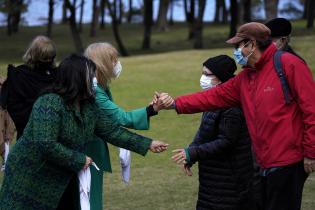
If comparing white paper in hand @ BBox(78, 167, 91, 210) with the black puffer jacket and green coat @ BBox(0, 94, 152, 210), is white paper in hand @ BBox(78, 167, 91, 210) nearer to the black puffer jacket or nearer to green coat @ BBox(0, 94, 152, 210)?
green coat @ BBox(0, 94, 152, 210)

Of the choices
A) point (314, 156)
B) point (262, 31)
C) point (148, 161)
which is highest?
point (262, 31)

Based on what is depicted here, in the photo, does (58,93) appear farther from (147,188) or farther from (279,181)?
(147,188)

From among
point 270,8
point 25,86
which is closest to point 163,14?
point 270,8

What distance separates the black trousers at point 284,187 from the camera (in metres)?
4.96

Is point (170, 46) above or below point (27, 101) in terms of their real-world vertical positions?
below

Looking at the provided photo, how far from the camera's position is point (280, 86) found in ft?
16.0

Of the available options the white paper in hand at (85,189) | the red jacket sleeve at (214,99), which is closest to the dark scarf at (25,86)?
the red jacket sleeve at (214,99)

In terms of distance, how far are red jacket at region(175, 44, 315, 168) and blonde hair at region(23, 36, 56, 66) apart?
7.51 ft

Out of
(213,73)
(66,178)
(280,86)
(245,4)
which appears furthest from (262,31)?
(245,4)

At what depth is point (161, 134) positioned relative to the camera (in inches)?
560

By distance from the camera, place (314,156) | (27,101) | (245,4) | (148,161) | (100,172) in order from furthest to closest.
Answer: (245,4), (148,161), (27,101), (100,172), (314,156)

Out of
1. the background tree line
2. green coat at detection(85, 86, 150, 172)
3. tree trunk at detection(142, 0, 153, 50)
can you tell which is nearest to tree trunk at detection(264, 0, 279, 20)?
the background tree line

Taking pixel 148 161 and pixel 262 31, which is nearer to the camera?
pixel 262 31

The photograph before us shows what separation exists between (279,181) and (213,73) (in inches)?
48.9
